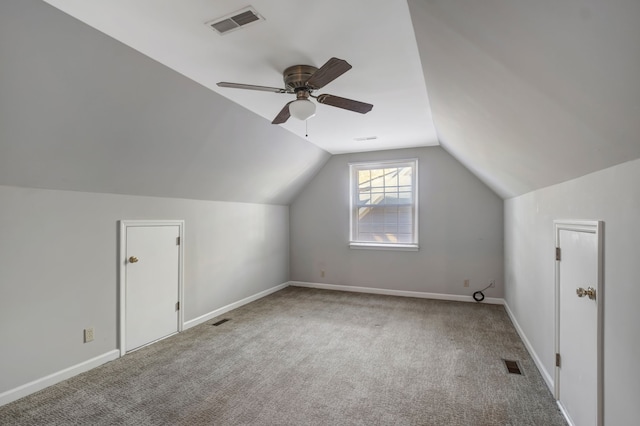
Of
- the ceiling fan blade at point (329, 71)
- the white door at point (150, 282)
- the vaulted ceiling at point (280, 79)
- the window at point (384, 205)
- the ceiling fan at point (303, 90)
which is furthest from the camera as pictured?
the window at point (384, 205)

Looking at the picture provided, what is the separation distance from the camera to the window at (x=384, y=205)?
5480 mm

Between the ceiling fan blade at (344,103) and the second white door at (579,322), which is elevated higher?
the ceiling fan blade at (344,103)

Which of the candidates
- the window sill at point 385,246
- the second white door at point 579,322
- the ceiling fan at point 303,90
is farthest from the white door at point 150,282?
the second white door at point 579,322

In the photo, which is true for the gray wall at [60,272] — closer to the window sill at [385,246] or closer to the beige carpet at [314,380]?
the beige carpet at [314,380]

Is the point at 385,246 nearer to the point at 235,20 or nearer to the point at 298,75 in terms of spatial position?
the point at 298,75

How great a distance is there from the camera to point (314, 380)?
8.86ft

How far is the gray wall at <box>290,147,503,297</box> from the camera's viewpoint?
4.98 m

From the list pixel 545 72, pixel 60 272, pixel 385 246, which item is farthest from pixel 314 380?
pixel 385 246

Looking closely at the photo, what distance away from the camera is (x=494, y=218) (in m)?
4.92

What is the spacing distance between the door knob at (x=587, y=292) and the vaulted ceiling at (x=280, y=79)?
68 cm

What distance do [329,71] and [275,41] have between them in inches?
16.8

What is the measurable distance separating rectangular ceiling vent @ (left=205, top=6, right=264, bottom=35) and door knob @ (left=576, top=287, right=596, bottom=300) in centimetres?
240

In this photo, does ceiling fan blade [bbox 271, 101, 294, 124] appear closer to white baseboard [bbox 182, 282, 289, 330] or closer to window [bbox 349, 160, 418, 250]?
white baseboard [bbox 182, 282, 289, 330]

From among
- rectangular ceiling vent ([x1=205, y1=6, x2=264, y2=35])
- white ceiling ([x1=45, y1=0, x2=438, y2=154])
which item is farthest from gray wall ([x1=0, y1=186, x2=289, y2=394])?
rectangular ceiling vent ([x1=205, y1=6, x2=264, y2=35])
